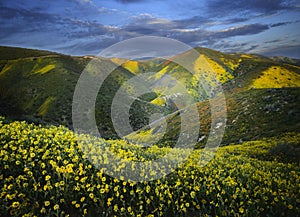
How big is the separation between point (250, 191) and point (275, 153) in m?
15.0

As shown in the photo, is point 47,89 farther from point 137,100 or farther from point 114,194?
point 114,194

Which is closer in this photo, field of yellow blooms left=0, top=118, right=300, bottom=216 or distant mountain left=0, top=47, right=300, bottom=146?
field of yellow blooms left=0, top=118, right=300, bottom=216

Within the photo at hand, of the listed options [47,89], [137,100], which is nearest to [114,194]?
[47,89]

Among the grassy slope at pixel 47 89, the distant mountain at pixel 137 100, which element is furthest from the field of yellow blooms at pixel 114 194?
the grassy slope at pixel 47 89

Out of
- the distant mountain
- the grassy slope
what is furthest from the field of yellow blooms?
the grassy slope

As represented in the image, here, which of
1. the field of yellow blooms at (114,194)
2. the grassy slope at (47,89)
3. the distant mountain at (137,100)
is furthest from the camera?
the grassy slope at (47,89)

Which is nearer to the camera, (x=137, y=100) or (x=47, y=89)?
(x=47, y=89)

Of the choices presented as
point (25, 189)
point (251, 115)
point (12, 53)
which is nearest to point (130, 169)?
point (25, 189)

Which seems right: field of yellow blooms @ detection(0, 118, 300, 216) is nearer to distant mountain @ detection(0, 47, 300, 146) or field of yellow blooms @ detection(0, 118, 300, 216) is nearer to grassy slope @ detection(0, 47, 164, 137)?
distant mountain @ detection(0, 47, 300, 146)

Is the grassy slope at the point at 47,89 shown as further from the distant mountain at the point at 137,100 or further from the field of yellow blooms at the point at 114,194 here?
the field of yellow blooms at the point at 114,194

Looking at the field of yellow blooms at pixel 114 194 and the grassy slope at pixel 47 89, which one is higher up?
the field of yellow blooms at pixel 114 194

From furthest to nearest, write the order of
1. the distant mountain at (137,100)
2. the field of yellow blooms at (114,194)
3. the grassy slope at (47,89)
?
1. the grassy slope at (47,89)
2. the distant mountain at (137,100)
3. the field of yellow blooms at (114,194)

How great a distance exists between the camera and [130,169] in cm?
1074

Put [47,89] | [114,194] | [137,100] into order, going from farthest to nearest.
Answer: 1. [137,100]
2. [47,89]
3. [114,194]
